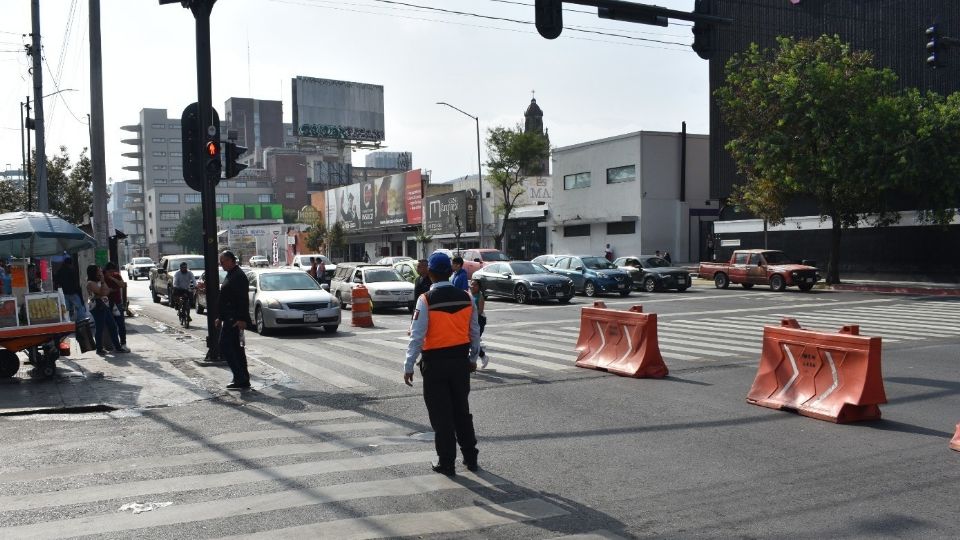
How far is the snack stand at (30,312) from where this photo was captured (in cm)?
1202

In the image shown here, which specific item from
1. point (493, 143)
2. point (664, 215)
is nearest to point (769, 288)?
point (664, 215)

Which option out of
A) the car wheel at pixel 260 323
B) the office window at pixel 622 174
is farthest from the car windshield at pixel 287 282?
the office window at pixel 622 174

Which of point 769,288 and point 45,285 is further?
point 769,288

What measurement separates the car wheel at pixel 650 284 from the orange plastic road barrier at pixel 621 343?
2052 centimetres

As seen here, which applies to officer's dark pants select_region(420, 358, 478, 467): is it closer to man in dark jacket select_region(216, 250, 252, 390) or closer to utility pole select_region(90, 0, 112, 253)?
man in dark jacket select_region(216, 250, 252, 390)

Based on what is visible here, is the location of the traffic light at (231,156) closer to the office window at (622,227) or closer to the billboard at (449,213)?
the office window at (622,227)

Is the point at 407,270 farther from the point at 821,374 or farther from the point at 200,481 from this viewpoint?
the point at 200,481

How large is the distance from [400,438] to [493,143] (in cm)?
4597

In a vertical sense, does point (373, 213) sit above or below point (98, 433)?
above

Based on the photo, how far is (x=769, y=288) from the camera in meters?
35.1

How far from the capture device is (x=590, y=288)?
32.0 metres

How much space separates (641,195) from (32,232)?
38.7 metres

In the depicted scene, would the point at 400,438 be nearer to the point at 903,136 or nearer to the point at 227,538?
the point at 227,538

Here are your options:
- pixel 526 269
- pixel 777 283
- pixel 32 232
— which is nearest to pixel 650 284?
pixel 777 283
